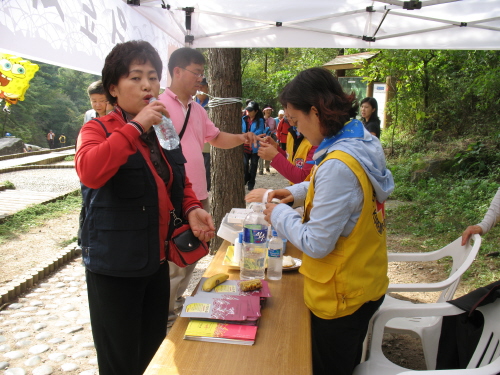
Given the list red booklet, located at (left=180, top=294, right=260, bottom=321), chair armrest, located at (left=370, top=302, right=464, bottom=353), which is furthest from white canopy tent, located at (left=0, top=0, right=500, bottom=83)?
chair armrest, located at (left=370, top=302, right=464, bottom=353)

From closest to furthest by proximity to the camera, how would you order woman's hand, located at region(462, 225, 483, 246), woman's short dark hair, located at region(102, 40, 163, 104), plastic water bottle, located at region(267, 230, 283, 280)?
woman's short dark hair, located at region(102, 40, 163, 104)
plastic water bottle, located at region(267, 230, 283, 280)
woman's hand, located at region(462, 225, 483, 246)

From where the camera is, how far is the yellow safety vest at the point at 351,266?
4.97ft

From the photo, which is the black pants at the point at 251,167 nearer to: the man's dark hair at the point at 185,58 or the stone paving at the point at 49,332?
the stone paving at the point at 49,332

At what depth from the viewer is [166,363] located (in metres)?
1.30

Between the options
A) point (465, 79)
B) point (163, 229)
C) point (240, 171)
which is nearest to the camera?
point (163, 229)

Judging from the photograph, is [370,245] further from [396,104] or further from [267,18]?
[396,104]

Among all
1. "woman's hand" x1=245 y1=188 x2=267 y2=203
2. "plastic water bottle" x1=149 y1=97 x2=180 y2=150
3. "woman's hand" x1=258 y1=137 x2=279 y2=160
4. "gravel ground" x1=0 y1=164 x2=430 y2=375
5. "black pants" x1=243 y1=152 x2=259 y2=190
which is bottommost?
"gravel ground" x1=0 y1=164 x2=430 y2=375

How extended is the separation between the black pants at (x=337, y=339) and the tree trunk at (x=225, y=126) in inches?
122

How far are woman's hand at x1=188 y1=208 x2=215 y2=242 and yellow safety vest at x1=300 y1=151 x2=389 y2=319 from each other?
472 millimetres

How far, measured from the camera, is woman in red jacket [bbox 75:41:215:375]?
148 cm

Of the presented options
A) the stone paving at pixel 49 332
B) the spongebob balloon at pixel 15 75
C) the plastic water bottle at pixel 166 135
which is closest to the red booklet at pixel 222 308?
the plastic water bottle at pixel 166 135

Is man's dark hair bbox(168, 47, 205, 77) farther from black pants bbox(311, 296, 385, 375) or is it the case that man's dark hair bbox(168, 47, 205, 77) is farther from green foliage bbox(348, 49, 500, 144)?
green foliage bbox(348, 49, 500, 144)

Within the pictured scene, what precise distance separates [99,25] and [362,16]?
2.81m

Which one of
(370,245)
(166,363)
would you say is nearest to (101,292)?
(166,363)
